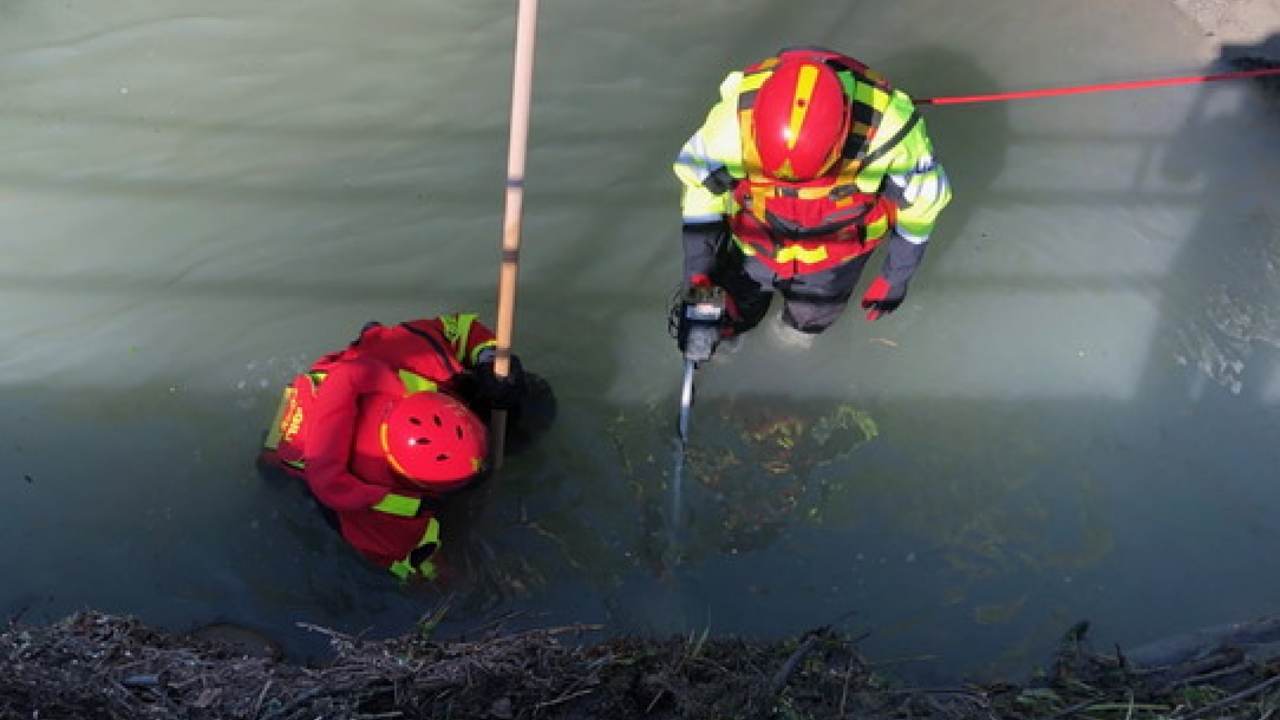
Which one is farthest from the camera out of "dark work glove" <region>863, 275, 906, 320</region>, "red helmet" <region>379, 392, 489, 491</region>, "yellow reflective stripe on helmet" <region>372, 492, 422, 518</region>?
"dark work glove" <region>863, 275, 906, 320</region>

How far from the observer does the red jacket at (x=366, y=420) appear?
12.0ft

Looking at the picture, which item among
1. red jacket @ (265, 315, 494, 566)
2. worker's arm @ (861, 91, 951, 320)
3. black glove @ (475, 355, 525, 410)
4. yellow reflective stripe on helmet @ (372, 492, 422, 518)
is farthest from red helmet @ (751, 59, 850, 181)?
yellow reflective stripe on helmet @ (372, 492, 422, 518)

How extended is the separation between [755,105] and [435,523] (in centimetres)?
191

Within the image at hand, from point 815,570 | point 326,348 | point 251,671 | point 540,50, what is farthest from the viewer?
point 540,50

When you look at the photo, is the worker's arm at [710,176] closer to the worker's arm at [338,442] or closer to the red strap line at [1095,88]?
the red strap line at [1095,88]

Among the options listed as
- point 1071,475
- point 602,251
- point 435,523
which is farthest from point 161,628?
point 1071,475

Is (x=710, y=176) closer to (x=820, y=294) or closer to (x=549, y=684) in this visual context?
(x=820, y=294)

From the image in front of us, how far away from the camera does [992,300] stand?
206 inches

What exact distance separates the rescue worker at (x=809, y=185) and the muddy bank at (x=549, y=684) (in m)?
1.59

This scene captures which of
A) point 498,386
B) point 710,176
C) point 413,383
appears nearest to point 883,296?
point 710,176

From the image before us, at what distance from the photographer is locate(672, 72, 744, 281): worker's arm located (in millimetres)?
3953

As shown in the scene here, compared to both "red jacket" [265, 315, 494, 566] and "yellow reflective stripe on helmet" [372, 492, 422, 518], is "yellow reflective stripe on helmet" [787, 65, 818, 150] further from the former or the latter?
"yellow reflective stripe on helmet" [372, 492, 422, 518]

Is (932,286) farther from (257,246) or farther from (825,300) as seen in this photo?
(257,246)

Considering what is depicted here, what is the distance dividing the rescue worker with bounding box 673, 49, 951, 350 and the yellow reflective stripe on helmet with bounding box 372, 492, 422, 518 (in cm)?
141
